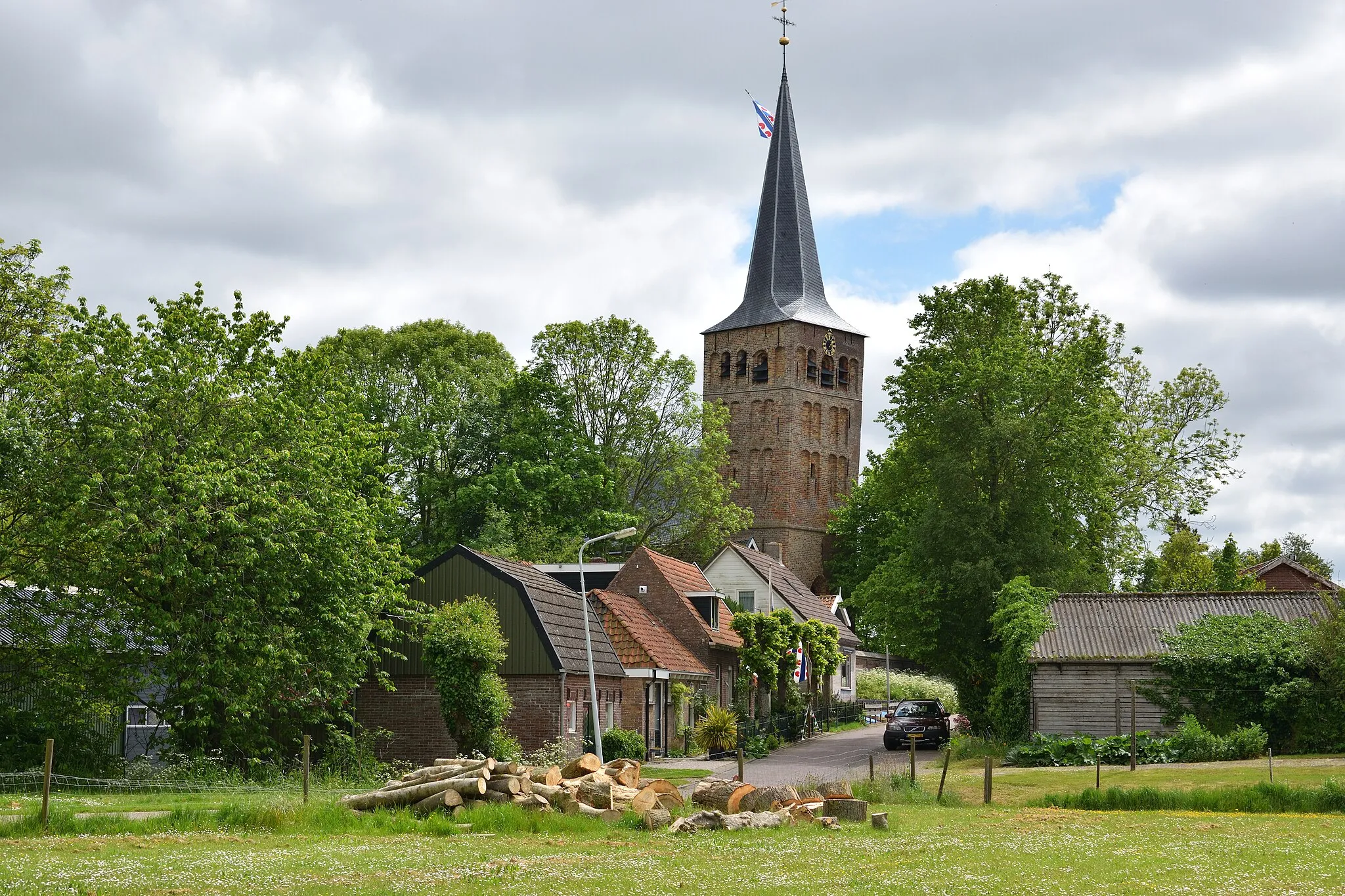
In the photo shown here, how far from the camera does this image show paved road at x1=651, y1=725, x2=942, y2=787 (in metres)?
31.1

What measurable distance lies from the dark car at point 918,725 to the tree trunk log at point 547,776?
22446 millimetres

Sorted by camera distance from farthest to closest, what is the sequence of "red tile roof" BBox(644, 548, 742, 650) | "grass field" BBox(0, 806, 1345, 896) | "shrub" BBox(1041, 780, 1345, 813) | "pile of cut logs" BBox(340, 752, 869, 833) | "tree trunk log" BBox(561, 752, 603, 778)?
"red tile roof" BBox(644, 548, 742, 650) < "shrub" BBox(1041, 780, 1345, 813) < "tree trunk log" BBox(561, 752, 603, 778) < "pile of cut logs" BBox(340, 752, 869, 833) < "grass field" BBox(0, 806, 1345, 896)

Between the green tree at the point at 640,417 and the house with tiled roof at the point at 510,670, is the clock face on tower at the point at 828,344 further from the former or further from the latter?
the house with tiled roof at the point at 510,670

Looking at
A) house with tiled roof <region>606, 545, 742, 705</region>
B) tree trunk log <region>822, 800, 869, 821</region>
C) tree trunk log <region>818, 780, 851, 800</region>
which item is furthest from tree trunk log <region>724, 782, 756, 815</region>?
house with tiled roof <region>606, 545, 742, 705</region>

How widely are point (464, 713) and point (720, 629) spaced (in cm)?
1758

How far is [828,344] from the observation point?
291 ft

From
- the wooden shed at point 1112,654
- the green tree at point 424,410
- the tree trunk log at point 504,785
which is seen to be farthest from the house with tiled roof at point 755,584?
the tree trunk log at point 504,785

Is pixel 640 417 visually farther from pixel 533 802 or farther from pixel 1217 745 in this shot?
pixel 533 802

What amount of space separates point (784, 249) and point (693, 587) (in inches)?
1746

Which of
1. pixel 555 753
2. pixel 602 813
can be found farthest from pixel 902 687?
pixel 602 813

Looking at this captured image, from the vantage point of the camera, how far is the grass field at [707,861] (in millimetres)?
12719

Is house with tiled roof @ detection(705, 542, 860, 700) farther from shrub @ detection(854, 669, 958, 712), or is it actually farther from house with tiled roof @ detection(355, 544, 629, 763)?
house with tiled roof @ detection(355, 544, 629, 763)

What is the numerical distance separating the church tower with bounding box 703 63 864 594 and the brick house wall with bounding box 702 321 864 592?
8 centimetres

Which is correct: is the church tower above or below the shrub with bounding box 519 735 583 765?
above
